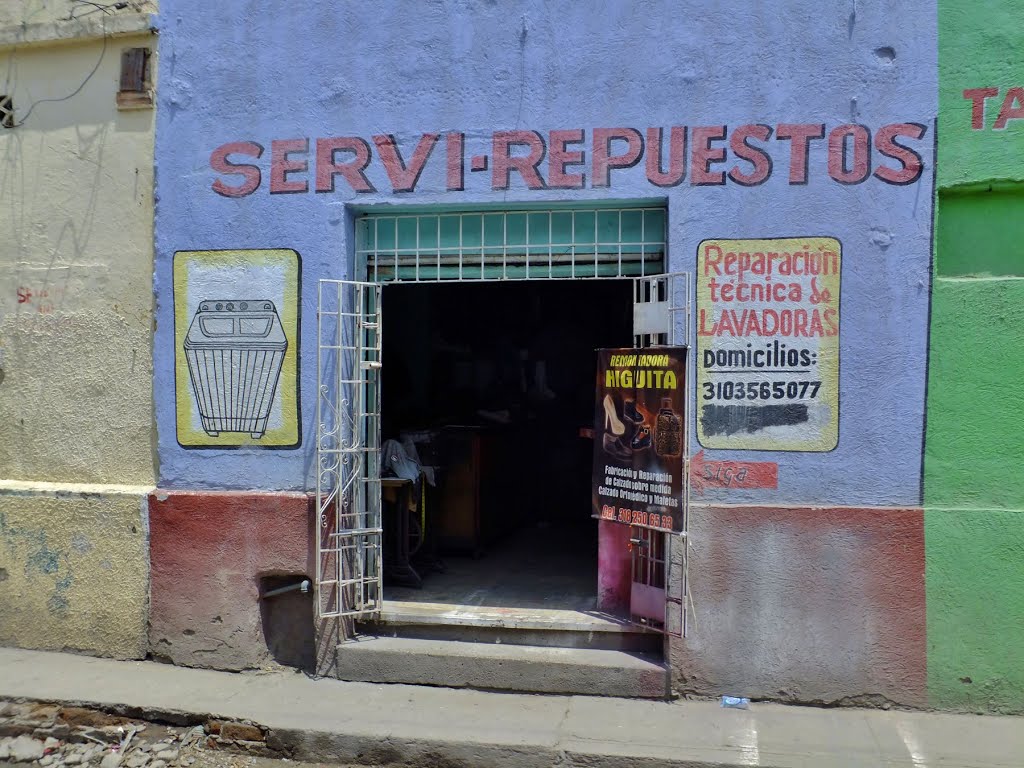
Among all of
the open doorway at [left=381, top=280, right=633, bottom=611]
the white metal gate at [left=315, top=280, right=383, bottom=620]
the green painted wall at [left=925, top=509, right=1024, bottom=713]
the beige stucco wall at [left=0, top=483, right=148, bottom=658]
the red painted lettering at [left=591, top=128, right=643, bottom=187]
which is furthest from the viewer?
the open doorway at [left=381, top=280, right=633, bottom=611]

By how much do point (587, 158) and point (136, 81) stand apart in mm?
3121

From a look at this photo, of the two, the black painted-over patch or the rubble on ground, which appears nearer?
the rubble on ground

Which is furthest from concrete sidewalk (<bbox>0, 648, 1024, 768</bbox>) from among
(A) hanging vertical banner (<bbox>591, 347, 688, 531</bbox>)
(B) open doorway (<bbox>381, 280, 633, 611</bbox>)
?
(A) hanging vertical banner (<bbox>591, 347, 688, 531</bbox>)

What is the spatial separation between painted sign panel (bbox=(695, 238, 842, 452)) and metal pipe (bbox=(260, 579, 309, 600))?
2.65m

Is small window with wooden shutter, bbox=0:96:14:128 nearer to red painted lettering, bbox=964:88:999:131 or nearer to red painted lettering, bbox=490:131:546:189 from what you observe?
red painted lettering, bbox=490:131:546:189

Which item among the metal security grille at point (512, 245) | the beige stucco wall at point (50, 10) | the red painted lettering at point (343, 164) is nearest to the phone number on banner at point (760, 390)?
the metal security grille at point (512, 245)

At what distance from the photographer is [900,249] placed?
5.18m

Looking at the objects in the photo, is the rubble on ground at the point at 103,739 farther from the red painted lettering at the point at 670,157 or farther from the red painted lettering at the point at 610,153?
the red painted lettering at the point at 670,157

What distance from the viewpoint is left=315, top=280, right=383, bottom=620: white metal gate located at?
5680 millimetres

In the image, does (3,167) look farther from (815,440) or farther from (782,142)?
(815,440)

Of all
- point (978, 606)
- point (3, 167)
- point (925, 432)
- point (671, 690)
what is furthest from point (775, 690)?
point (3, 167)

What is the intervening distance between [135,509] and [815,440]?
4380 mm

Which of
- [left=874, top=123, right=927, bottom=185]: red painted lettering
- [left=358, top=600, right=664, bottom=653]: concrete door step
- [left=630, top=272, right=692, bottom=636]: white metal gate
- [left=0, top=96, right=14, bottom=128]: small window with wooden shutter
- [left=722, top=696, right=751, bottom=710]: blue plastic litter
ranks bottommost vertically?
[left=722, top=696, right=751, bottom=710]: blue plastic litter

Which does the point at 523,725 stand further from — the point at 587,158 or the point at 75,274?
the point at 75,274
